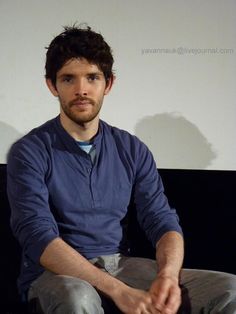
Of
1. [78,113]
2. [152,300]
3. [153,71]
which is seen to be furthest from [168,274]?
[153,71]

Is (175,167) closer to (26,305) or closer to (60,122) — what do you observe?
(60,122)

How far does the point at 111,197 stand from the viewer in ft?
4.80

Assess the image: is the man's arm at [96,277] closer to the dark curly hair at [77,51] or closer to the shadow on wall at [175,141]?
the dark curly hair at [77,51]

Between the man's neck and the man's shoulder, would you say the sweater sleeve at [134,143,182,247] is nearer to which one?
the man's neck

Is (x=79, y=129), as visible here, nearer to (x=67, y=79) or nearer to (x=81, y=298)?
(x=67, y=79)

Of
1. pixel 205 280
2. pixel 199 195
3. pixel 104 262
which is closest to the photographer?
pixel 205 280

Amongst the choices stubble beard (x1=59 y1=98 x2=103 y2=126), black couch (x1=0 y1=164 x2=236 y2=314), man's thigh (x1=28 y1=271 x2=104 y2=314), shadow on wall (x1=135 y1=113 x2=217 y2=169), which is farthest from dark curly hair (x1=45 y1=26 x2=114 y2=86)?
man's thigh (x1=28 y1=271 x2=104 y2=314)

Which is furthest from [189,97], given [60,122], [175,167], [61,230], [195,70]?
[61,230]

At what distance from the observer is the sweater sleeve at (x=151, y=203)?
4.77 ft

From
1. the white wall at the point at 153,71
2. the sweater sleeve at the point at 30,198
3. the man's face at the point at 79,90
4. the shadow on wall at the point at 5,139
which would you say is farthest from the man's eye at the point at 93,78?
the shadow on wall at the point at 5,139

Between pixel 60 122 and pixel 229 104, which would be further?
pixel 229 104

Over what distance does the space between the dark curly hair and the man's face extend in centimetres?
2

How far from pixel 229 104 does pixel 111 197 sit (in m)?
0.69

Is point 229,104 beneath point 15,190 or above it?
above
